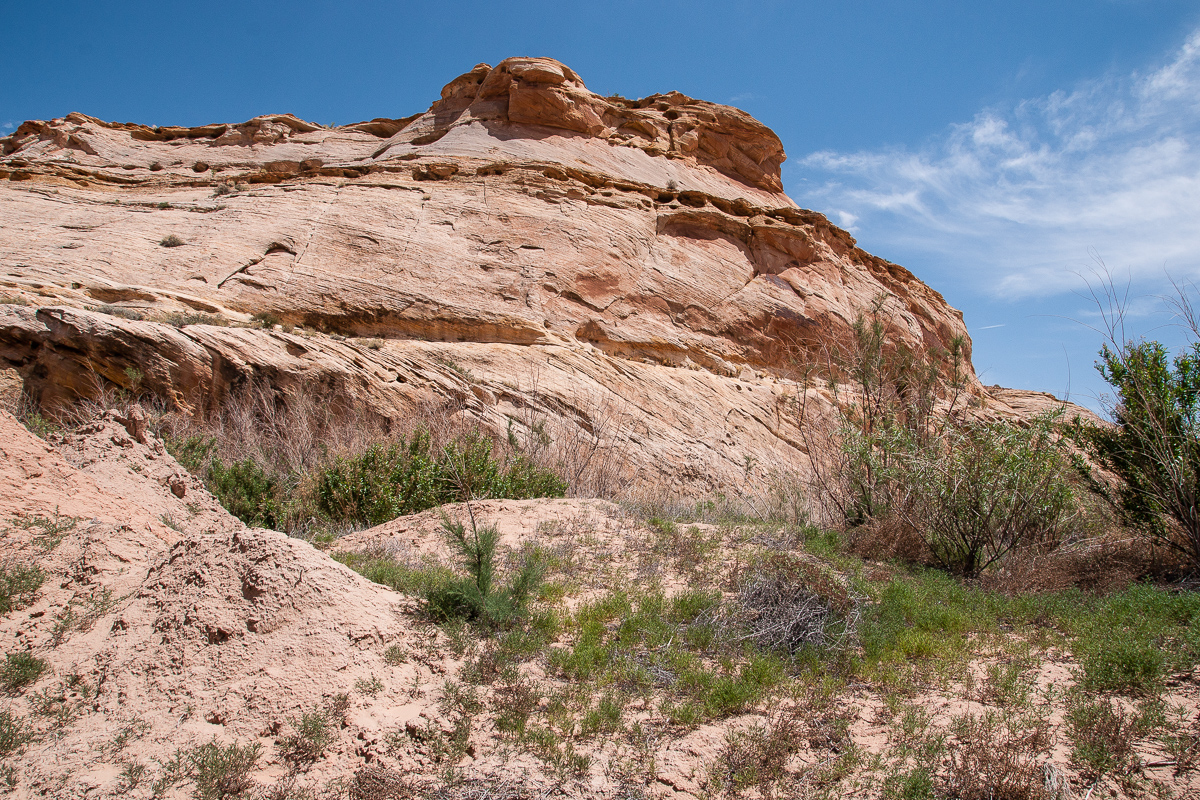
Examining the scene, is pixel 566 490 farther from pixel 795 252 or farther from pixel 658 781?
pixel 795 252

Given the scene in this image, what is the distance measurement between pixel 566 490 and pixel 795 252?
46.6 feet

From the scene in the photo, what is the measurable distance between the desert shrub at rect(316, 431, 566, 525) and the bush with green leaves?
6.71 metres

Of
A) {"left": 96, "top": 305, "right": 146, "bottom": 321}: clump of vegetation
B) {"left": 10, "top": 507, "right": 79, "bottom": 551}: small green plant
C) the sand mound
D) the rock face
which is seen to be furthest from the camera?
the rock face

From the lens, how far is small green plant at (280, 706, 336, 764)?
2.86 metres

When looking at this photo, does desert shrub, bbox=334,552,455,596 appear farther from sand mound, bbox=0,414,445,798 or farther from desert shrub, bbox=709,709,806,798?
desert shrub, bbox=709,709,806,798

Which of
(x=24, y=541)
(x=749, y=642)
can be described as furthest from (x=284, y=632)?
(x=749, y=642)

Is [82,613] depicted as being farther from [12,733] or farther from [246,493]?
[246,493]

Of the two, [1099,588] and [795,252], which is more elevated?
[795,252]

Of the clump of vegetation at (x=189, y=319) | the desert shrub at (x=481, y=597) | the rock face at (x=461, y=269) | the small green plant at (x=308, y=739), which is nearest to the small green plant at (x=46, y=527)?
the small green plant at (x=308, y=739)

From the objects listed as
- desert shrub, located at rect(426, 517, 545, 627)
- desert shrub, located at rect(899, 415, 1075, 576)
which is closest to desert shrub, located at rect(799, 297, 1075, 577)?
desert shrub, located at rect(899, 415, 1075, 576)

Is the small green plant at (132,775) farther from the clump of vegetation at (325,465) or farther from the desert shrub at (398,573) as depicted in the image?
the clump of vegetation at (325,465)

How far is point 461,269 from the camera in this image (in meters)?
14.6

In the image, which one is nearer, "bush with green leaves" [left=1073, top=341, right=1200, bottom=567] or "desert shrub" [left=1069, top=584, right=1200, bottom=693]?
"desert shrub" [left=1069, top=584, right=1200, bottom=693]

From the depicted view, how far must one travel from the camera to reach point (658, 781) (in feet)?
9.45
